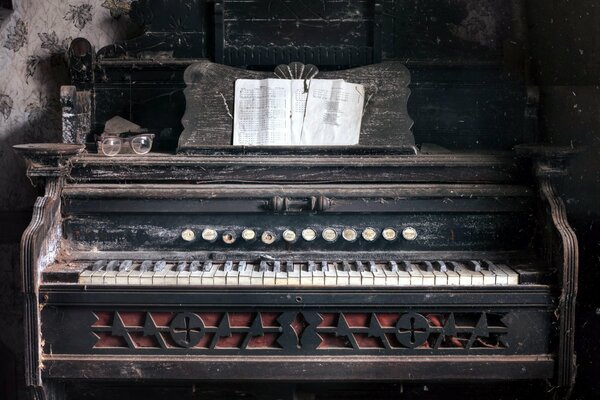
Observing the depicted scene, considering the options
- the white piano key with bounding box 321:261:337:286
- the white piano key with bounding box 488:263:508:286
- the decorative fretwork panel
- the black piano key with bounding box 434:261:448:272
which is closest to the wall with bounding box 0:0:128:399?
the decorative fretwork panel

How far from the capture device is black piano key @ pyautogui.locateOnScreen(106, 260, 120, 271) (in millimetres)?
3084

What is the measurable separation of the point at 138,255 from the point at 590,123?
6.26 feet

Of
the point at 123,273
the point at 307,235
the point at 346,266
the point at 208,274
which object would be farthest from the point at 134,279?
the point at 346,266

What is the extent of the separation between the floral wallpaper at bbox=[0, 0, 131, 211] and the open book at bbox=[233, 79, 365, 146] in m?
1.09

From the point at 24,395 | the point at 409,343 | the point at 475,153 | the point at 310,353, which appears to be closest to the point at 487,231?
the point at 475,153

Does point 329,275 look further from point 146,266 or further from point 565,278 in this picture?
point 565,278

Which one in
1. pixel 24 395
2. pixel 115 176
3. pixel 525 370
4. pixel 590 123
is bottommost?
pixel 24 395

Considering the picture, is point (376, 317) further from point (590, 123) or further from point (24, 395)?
point (24, 395)

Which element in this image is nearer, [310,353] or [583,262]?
[310,353]

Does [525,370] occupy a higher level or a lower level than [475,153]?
lower

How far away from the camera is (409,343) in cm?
303

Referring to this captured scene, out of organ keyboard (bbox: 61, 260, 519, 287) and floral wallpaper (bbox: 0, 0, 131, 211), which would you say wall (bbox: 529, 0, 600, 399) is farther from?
floral wallpaper (bbox: 0, 0, 131, 211)

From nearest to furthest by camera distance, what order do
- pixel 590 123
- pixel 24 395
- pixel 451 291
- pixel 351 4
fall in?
pixel 451 291
pixel 590 123
pixel 351 4
pixel 24 395

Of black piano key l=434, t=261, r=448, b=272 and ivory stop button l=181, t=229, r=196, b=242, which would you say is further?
ivory stop button l=181, t=229, r=196, b=242
